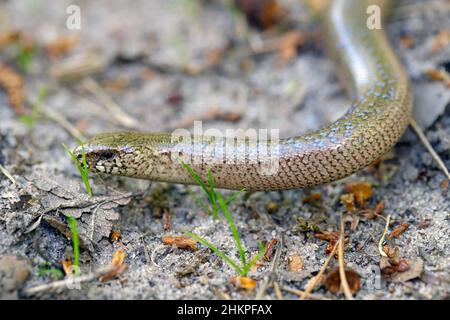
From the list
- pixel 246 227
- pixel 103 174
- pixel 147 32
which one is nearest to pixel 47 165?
pixel 103 174

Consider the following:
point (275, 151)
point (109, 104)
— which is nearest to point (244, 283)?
point (275, 151)

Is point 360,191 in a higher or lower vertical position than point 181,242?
higher

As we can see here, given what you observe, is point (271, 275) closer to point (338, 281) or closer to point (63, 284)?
point (338, 281)

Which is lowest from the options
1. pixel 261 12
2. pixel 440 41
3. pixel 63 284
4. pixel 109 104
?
pixel 63 284

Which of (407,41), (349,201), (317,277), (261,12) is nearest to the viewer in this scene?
(317,277)

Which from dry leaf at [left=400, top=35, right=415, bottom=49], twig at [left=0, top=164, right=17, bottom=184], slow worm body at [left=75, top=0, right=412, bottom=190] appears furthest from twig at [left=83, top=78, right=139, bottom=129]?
dry leaf at [left=400, top=35, right=415, bottom=49]

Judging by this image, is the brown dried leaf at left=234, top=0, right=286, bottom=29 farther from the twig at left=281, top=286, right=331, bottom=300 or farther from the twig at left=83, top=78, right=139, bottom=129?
the twig at left=281, top=286, right=331, bottom=300

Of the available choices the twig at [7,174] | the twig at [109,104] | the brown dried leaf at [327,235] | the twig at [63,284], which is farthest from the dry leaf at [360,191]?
the twig at [7,174]
